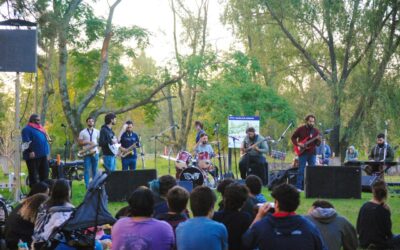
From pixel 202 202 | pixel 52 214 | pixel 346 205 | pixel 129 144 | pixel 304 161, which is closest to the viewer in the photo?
pixel 202 202

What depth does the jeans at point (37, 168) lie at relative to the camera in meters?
14.0

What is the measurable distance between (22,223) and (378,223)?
399 centimetres

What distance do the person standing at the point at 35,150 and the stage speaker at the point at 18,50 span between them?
1774mm

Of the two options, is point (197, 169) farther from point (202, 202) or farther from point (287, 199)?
point (287, 199)

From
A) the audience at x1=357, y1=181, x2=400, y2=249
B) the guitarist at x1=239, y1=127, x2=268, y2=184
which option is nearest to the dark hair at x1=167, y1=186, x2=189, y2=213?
the audience at x1=357, y1=181, x2=400, y2=249

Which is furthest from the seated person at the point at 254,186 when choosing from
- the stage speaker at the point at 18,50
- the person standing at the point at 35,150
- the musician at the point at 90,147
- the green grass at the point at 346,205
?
the musician at the point at 90,147

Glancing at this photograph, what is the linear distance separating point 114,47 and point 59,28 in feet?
52.8

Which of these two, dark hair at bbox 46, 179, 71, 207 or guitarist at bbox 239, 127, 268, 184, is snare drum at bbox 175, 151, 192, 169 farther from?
dark hair at bbox 46, 179, 71, 207

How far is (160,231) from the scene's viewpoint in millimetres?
6141

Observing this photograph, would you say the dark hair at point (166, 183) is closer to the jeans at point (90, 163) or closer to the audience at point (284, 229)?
the audience at point (284, 229)

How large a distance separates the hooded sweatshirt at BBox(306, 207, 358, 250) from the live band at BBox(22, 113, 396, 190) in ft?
25.7

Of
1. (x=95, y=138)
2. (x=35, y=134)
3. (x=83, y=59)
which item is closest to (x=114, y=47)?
(x=83, y=59)

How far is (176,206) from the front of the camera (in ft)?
21.8

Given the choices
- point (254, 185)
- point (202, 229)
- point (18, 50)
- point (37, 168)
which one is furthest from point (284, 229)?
point (37, 168)
